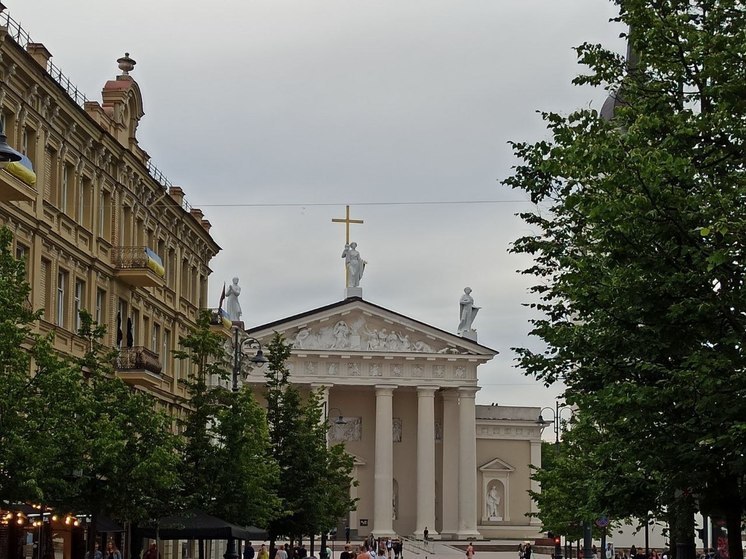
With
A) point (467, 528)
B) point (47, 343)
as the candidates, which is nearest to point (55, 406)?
point (47, 343)

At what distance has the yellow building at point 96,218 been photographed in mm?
36531

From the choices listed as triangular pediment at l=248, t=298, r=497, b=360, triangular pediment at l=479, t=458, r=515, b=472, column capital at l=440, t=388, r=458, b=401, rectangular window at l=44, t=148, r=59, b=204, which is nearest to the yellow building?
rectangular window at l=44, t=148, r=59, b=204

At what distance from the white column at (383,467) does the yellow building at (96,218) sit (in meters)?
53.0

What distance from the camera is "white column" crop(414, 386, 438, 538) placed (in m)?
111

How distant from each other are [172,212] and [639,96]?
32.5 m

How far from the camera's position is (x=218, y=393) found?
135 ft

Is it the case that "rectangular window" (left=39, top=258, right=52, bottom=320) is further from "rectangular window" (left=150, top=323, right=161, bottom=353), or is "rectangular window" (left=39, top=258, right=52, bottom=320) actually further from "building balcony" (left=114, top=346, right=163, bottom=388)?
"rectangular window" (left=150, top=323, right=161, bottom=353)

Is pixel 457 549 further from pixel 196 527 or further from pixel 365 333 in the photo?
pixel 196 527

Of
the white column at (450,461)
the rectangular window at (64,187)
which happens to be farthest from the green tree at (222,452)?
the white column at (450,461)

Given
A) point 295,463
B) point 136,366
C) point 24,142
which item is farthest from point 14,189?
point 295,463

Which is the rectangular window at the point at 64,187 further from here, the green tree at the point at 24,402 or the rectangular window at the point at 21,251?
the green tree at the point at 24,402

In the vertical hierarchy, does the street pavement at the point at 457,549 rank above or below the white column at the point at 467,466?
below

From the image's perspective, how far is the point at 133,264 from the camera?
153 feet

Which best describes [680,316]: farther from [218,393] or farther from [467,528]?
[467,528]
